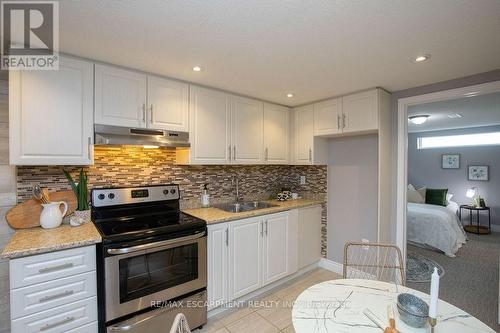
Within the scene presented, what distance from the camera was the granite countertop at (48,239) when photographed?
4.58 ft

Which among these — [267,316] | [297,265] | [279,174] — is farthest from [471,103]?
[267,316]

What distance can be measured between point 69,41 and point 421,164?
7500 millimetres

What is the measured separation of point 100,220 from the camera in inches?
80.4

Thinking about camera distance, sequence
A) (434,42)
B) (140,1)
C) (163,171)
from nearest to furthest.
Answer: (140,1) < (434,42) < (163,171)

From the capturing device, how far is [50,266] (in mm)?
1468

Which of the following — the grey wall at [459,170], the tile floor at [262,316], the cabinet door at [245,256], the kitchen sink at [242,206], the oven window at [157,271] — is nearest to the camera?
the oven window at [157,271]

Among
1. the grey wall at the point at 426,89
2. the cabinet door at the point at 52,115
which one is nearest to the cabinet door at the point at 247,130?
the cabinet door at the point at 52,115

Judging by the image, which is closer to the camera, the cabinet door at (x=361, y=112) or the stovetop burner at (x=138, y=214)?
the stovetop burner at (x=138, y=214)

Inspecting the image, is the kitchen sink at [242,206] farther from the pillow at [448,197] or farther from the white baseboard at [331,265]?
the pillow at [448,197]

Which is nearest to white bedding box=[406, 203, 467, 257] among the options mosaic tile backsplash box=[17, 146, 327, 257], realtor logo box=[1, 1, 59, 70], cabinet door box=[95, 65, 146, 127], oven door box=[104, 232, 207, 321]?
mosaic tile backsplash box=[17, 146, 327, 257]

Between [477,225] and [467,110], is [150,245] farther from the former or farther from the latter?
[477,225]

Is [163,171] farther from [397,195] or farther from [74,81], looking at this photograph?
[397,195]

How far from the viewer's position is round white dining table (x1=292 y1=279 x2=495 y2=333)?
1045mm

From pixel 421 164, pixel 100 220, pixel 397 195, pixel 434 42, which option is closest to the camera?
pixel 434 42
